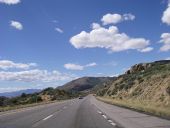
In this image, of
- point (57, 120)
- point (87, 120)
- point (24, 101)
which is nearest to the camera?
point (87, 120)

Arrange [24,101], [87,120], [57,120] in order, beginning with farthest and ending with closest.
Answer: [24,101] → [57,120] → [87,120]

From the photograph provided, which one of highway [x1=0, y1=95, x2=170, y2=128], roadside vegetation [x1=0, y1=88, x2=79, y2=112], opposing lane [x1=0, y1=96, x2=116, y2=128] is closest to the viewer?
highway [x1=0, y1=95, x2=170, y2=128]

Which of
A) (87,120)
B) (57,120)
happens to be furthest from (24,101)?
(87,120)

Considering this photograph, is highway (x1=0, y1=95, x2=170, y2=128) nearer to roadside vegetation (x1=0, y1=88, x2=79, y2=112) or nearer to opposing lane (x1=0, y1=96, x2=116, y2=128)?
opposing lane (x1=0, y1=96, x2=116, y2=128)

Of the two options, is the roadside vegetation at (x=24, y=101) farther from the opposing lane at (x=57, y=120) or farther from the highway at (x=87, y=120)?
the highway at (x=87, y=120)

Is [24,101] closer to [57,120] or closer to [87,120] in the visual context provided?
[57,120]

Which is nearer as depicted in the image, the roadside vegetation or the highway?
the highway

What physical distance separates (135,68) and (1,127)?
334 ft

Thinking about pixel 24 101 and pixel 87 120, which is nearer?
pixel 87 120

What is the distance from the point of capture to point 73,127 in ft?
52.3

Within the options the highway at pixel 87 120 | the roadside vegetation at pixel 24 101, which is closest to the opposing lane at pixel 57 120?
the highway at pixel 87 120

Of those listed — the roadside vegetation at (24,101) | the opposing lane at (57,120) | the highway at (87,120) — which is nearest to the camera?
the highway at (87,120)

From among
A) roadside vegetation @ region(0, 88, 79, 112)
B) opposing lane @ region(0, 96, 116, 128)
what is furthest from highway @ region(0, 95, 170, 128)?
roadside vegetation @ region(0, 88, 79, 112)

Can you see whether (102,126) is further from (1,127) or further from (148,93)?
(148,93)
